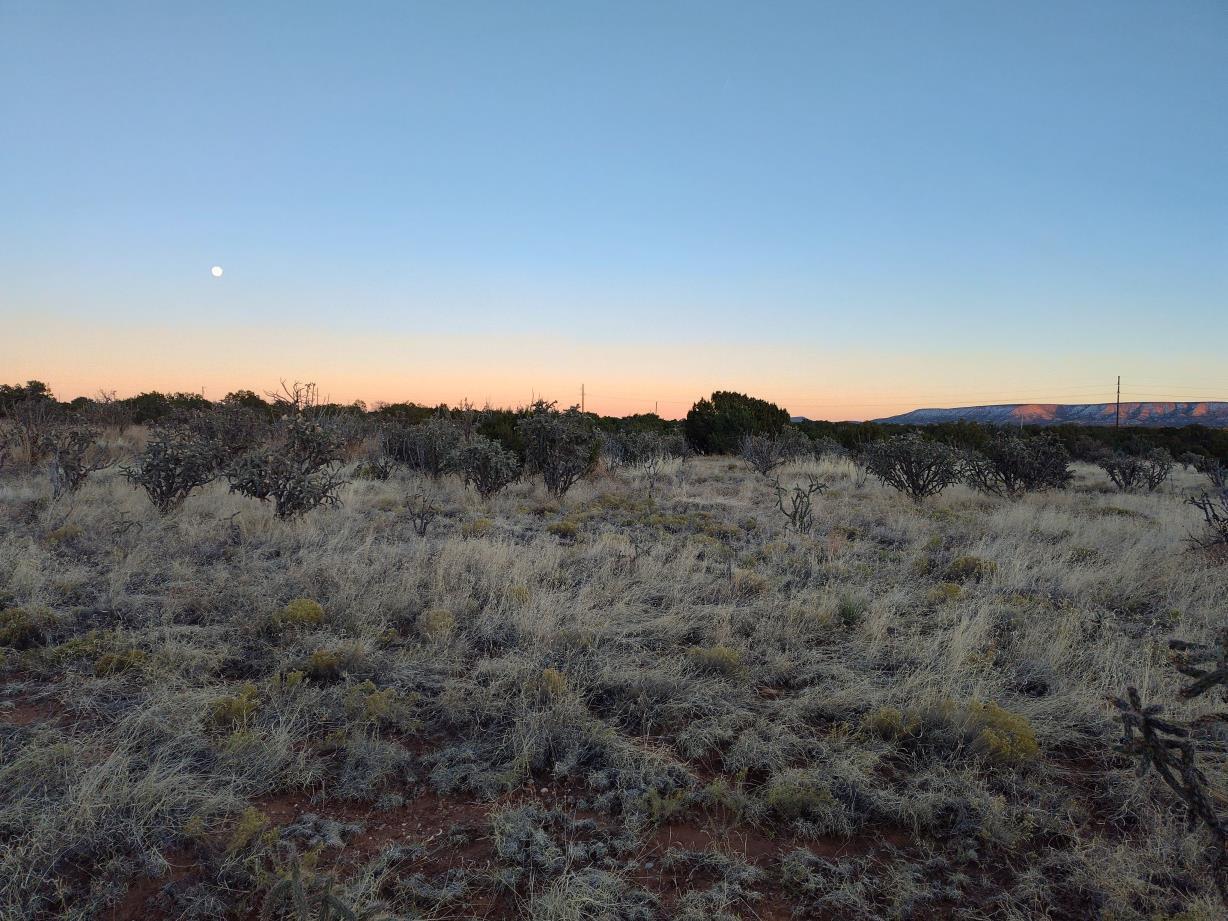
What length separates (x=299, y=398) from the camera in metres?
9.88

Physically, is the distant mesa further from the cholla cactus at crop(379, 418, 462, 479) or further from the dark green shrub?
the cholla cactus at crop(379, 418, 462, 479)

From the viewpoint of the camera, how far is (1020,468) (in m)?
12.9

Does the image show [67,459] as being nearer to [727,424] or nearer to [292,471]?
[292,471]

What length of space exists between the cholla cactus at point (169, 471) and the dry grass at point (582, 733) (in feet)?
5.97

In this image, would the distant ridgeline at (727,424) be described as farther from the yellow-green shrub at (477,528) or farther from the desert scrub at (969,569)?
the desert scrub at (969,569)

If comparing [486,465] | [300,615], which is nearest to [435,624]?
[300,615]

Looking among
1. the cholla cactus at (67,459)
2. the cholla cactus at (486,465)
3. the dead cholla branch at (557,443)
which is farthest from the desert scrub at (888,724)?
the cholla cactus at (67,459)

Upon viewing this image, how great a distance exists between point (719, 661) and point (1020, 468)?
11592 millimetres

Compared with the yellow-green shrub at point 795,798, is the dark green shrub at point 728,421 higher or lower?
higher

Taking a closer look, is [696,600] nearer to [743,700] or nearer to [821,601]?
[821,601]

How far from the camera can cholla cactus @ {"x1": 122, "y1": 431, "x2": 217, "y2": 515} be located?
8398mm

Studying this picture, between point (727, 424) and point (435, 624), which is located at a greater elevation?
point (727, 424)

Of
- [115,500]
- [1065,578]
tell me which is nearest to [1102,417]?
[1065,578]

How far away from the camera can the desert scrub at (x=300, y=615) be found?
4.45 meters
